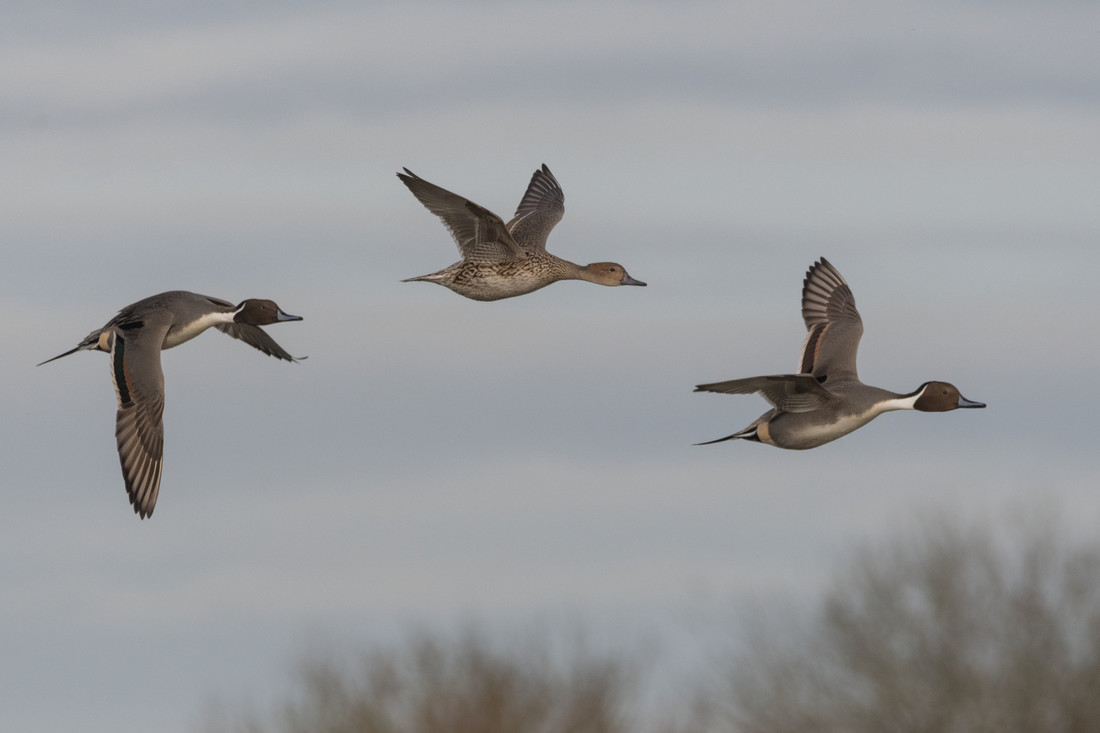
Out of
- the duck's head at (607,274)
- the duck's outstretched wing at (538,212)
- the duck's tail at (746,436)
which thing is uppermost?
the duck's outstretched wing at (538,212)

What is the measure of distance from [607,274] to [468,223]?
2.92 m

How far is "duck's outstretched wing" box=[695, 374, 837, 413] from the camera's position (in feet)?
50.2

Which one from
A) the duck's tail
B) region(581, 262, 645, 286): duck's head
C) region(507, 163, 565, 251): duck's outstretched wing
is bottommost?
the duck's tail

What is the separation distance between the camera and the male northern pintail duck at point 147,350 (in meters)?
16.1

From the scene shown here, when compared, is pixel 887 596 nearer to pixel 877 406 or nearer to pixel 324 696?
pixel 324 696

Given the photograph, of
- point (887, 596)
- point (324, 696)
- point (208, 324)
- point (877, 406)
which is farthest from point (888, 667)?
point (208, 324)

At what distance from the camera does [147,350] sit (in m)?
16.5

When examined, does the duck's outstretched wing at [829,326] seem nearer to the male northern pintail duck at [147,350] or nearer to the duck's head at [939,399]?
the duck's head at [939,399]

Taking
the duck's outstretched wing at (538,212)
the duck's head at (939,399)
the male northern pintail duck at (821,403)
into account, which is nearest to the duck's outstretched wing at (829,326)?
the male northern pintail duck at (821,403)

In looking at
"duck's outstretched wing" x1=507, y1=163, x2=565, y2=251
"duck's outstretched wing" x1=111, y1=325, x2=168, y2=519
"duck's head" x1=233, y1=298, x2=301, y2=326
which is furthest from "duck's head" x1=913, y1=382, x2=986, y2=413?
"duck's outstretched wing" x1=111, y1=325, x2=168, y2=519

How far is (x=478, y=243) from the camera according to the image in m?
17.8

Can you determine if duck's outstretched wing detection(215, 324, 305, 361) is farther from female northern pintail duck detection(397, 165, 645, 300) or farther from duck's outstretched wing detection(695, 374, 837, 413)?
duck's outstretched wing detection(695, 374, 837, 413)

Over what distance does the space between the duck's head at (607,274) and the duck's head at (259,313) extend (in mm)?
3940

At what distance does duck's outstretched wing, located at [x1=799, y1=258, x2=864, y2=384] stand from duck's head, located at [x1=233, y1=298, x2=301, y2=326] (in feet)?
16.9
